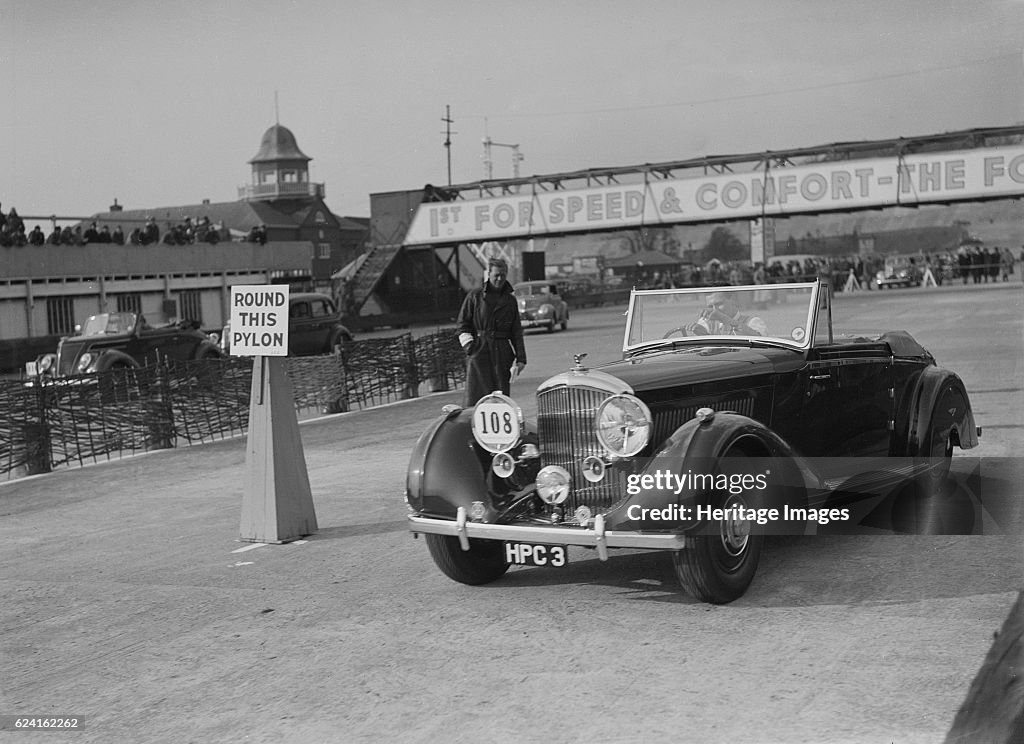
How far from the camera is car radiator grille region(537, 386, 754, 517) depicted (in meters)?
5.61

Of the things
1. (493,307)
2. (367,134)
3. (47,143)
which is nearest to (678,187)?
(493,307)

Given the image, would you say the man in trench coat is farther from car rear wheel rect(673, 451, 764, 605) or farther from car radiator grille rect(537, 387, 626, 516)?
car rear wheel rect(673, 451, 764, 605)

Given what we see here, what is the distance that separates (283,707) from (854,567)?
311 centimetres

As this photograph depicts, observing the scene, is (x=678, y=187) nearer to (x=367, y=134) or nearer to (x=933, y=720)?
(x=367, y=134)

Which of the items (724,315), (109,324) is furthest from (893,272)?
(109,324)

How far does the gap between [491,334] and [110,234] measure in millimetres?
12826

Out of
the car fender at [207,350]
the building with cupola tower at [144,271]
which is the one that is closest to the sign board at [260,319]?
the building with cupola tower at [144,271]

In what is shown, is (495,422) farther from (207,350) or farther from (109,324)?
(207,350)

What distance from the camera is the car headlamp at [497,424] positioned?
5879 mm

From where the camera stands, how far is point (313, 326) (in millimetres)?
25719

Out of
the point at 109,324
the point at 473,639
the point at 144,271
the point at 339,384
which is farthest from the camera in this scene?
the point at 144,271

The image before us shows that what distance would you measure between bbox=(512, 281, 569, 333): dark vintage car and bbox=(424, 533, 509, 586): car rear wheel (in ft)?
86.4

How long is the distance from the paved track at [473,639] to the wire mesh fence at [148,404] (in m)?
3.59

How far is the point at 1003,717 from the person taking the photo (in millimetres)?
3549
